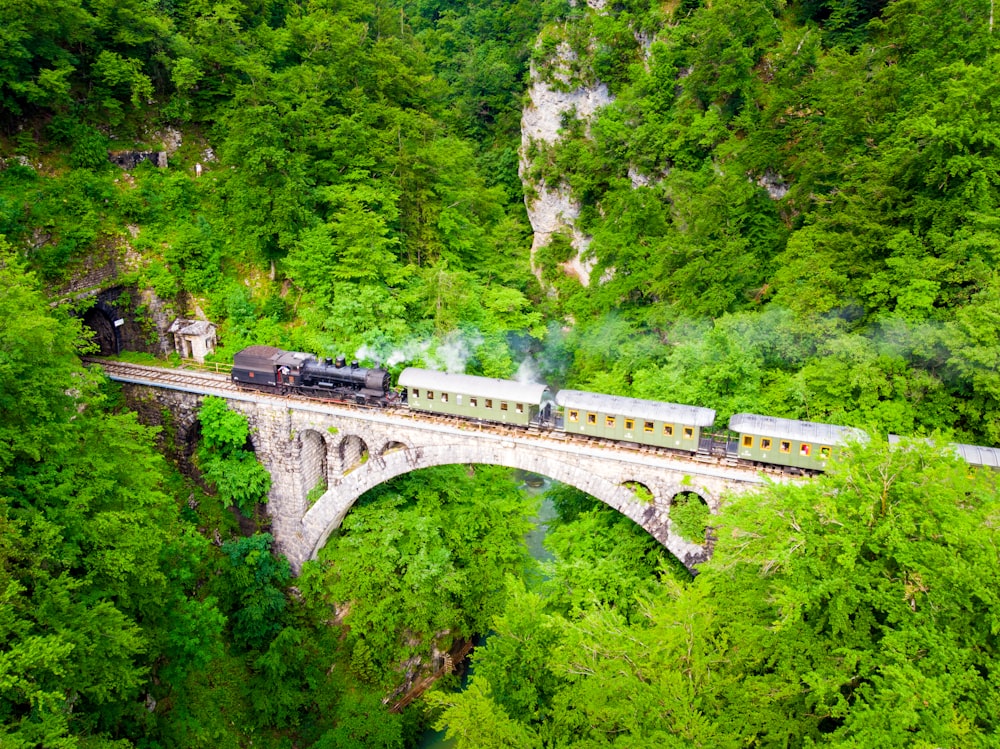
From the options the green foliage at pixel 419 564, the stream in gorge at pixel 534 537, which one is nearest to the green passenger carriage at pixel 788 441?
Result: the stream in gorge at pixel 534 537

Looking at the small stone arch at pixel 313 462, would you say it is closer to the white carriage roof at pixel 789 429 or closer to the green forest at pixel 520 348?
the green forest at pixel 520 348

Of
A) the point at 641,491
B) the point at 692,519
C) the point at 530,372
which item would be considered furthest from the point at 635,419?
the point at 530,372

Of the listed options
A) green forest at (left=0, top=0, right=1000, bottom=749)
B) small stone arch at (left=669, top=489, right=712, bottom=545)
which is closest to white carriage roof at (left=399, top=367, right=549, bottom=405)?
green forest at (left=0, top=0, right=1000, bottom=749)

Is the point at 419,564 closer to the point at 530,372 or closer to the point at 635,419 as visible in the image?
the point at 635,419

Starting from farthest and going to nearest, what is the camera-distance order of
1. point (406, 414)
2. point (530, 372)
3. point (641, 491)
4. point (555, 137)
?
point (555, 137)
point (530, 372)
point (406, 414)
point (641, 491)

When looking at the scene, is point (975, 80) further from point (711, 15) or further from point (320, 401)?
point (320, 401)

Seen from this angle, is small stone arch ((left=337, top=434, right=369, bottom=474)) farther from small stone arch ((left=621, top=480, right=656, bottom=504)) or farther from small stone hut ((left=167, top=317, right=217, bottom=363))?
small stone arch ((left=621, top=480, right=656, bottom=504))
